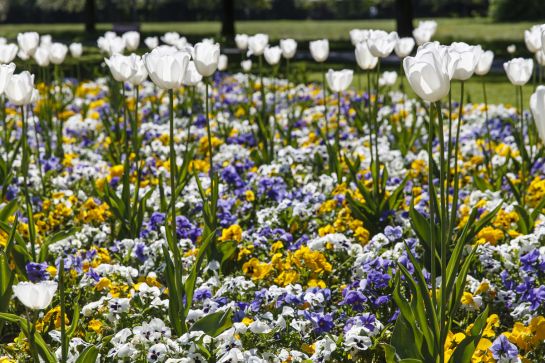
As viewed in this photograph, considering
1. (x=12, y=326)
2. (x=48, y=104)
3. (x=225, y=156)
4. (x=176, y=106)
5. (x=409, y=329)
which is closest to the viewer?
(x=409, y=329)

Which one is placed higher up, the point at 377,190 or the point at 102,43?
the point at 102,43

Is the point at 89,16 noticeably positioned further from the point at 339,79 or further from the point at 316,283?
the point at 316,283

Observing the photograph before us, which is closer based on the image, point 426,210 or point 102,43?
point 426,210

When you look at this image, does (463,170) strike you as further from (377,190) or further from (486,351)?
(486,351)

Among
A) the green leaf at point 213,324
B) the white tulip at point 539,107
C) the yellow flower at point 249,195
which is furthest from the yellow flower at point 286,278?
the white tulip at point 539,107

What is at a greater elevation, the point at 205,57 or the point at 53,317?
the point at 205,57

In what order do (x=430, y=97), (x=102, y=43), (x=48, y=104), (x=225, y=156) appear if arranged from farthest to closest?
(x=48, y=104)
(x=225, y=156)
(x=102, y=43)
(x=430, y=97)

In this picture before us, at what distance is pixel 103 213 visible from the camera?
15.2 feet

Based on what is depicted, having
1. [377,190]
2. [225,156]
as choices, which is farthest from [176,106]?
[377,190]

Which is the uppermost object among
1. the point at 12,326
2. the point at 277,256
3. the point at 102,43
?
the point at 102,43

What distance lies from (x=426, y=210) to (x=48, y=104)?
3739 millimetres

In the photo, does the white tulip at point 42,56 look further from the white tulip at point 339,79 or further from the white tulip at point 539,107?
the white tulip at point 539,107

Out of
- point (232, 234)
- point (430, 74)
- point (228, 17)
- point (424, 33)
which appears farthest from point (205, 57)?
point (228, 17)

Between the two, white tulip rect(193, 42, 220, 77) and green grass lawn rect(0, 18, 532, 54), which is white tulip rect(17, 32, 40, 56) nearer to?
white tulip rect(193, 42, 220, 77)
